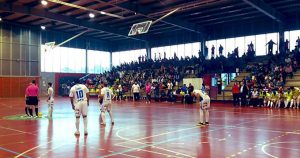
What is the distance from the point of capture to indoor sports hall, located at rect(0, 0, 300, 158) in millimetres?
8773

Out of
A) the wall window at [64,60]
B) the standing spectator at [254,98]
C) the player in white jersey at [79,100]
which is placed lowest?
the standing spectator at [254,98]

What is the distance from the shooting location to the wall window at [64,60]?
4353 centimetres

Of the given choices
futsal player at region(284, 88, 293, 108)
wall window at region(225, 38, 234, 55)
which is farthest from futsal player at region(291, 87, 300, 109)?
wall window at region(225, 38, 234, 55)

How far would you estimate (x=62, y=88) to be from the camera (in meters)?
45.0

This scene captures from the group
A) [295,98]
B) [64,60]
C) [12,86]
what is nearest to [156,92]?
[295,98]

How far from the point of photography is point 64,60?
150 feet

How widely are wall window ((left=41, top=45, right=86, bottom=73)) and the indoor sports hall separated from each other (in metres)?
0.15

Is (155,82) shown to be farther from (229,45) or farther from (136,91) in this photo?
(229,45)

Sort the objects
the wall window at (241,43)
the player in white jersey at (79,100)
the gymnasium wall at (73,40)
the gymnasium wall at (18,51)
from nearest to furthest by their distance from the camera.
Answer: the player in white jersey at (79,100) < the wall window at (241,43) < the gymnasium wall at (18,51) < the gymnasium wall at (73,40)

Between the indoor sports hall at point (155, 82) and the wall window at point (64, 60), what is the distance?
0.50ft

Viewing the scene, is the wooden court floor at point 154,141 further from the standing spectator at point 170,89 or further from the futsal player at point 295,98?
→ the standing spectator at point 170,89

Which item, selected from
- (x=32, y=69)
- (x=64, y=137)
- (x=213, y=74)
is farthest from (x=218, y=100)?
(x=32, y=69)

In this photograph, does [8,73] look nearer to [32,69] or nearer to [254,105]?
[32,69]

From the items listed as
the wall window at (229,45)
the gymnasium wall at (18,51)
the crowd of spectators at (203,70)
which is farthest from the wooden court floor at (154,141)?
the gymnasium wall at (18,51)
